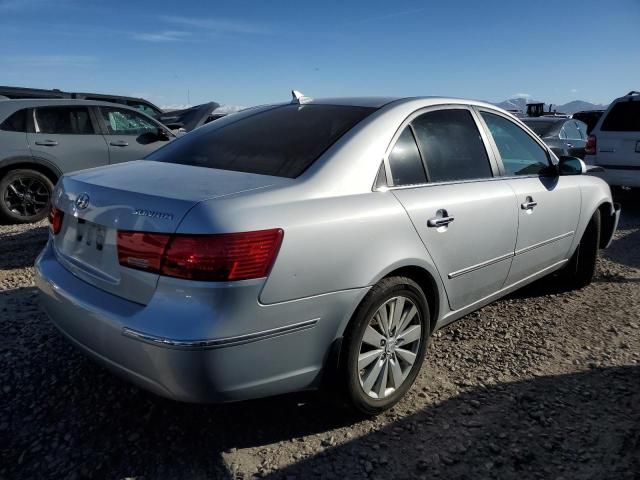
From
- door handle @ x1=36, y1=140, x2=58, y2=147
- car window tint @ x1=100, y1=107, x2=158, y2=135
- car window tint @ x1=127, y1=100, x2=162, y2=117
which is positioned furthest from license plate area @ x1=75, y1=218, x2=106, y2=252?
car window tint @ x1=127, y1=100, x2=162, y2=117

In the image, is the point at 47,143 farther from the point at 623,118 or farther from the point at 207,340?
the point at 623,118

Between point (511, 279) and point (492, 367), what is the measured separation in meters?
0.63

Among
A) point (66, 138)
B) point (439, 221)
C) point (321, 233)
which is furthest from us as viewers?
point (66, 138)

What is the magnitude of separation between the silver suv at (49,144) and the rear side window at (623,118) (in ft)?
21.8

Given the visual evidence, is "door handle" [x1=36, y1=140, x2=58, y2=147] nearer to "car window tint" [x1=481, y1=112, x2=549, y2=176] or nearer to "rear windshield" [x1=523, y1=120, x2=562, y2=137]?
"car window tint" [x1=481, y1=112, x2=549, y2=176]

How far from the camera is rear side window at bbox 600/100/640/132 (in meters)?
8.12

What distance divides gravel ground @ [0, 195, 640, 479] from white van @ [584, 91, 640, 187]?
538 cm

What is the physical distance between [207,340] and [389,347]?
3.38ft

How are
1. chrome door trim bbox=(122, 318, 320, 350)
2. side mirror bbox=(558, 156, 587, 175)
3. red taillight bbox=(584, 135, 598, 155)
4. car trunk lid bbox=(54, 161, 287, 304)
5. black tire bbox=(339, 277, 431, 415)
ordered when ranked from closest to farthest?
chrome door trim bbox=(122, 318, 320, 350) → car trunk lid bbox=(54, 161, 287, 304) → black tire bbox=(339, 277, 431, 415) → side mirror bbox=(558, 156, 587, 175) → red taillight bbox=(584, 135, 598, 155)

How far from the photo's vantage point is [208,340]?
199 cm

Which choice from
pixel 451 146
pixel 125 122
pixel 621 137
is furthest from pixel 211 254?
pixel 621 137

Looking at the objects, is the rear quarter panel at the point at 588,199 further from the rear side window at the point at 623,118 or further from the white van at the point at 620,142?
the rear side window at the point at 623,118

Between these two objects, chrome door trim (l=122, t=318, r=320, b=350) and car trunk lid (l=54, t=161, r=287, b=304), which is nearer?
chrome door trim (l=122, t=318, r=320, b=350)

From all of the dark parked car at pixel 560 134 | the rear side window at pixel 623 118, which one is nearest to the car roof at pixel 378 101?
the rear side window at pixel 623 118
